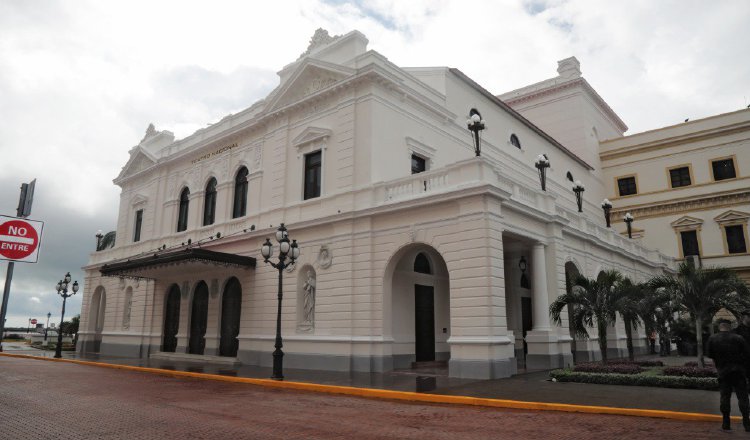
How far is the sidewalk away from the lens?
10.5 m

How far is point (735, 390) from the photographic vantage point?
816 cm

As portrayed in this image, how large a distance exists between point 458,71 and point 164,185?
60.6 ft

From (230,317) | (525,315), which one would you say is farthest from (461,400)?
(230,317)

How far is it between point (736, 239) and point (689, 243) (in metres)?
2.88

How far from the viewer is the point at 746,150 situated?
123ft

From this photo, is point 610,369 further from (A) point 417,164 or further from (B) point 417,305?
(A) point 417,164

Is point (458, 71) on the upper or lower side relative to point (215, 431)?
upper

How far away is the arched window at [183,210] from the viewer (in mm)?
29142

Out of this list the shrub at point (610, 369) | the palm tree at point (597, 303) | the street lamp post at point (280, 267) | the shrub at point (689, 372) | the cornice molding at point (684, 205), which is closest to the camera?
the shrub at point (689, 372)

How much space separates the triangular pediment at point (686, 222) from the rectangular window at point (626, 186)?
463cm

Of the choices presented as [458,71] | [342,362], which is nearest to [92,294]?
[342,362]

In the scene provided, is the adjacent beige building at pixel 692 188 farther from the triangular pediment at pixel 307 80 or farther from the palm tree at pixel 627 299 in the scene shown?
the triangular pediment at pixel 307 80

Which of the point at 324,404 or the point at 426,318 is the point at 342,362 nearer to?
the point at 426,318

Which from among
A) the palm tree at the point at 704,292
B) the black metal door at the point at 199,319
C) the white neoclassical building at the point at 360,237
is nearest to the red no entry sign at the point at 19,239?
the white neoclassical building at the point at 360,237
